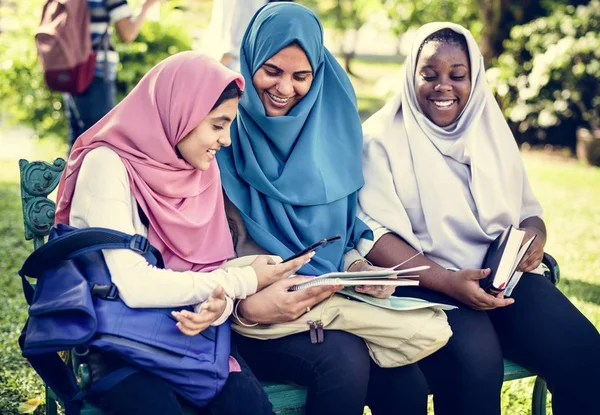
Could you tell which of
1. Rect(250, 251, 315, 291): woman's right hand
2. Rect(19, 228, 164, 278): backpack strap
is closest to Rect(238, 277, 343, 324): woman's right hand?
Rect(250, 251, 315, 291): woman's right hand

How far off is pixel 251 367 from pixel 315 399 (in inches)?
10.2

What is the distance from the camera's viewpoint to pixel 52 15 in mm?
5062

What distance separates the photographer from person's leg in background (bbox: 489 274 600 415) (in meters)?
2.77

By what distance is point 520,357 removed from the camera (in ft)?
9.53

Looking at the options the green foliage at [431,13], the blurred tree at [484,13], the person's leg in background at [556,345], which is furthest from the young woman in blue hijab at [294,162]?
the green foliage at [431,13]

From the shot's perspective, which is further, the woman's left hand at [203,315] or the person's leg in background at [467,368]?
the person's leg in background at [467,368]

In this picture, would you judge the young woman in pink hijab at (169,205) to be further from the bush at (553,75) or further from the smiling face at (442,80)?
the bush at (553,75)

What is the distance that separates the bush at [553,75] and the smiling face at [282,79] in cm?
696

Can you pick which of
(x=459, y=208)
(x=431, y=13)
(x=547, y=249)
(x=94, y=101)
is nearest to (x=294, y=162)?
(x=459, y=208)

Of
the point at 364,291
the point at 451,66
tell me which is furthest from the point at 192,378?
the point at 451,66

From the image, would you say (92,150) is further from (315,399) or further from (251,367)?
(315,399)

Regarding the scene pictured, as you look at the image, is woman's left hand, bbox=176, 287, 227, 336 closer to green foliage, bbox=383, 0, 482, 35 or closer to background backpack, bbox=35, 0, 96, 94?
background backpack, bbox=35, 0, 96, 94

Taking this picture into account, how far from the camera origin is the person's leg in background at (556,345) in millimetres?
2773

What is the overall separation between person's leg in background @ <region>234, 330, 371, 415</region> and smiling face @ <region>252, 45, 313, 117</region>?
2.89 feet
